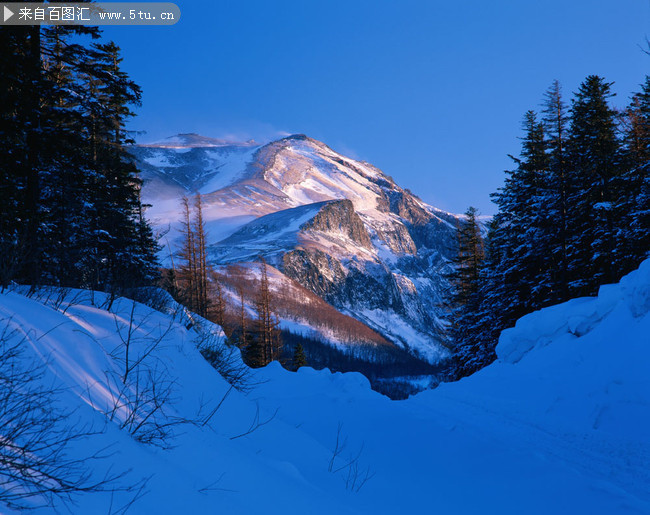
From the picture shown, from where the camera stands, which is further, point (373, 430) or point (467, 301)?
point (467, 301)

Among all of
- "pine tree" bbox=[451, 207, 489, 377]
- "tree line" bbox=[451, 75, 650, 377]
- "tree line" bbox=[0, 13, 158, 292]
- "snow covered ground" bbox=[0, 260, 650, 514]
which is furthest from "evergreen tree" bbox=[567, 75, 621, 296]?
"tree line" bbox=[0, 13, 158, 292]

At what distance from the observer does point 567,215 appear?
63.8ft

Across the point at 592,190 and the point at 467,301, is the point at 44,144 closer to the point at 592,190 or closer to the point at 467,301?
the point at 592,190

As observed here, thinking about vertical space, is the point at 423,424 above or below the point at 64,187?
below

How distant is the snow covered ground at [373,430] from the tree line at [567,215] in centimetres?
771

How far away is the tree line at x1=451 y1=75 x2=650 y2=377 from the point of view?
17234 mm

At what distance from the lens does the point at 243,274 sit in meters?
127

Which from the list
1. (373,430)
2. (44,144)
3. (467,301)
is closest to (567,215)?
(467,301)

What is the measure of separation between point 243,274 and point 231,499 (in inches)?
4991

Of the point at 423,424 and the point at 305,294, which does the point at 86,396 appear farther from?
the point at 305,294

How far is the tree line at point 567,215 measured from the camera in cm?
1723

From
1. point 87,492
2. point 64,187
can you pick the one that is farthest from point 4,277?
point 64,187

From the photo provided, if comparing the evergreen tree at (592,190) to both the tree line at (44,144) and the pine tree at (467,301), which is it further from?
the tree line at (44,144)

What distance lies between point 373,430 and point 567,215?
54.9 feet
